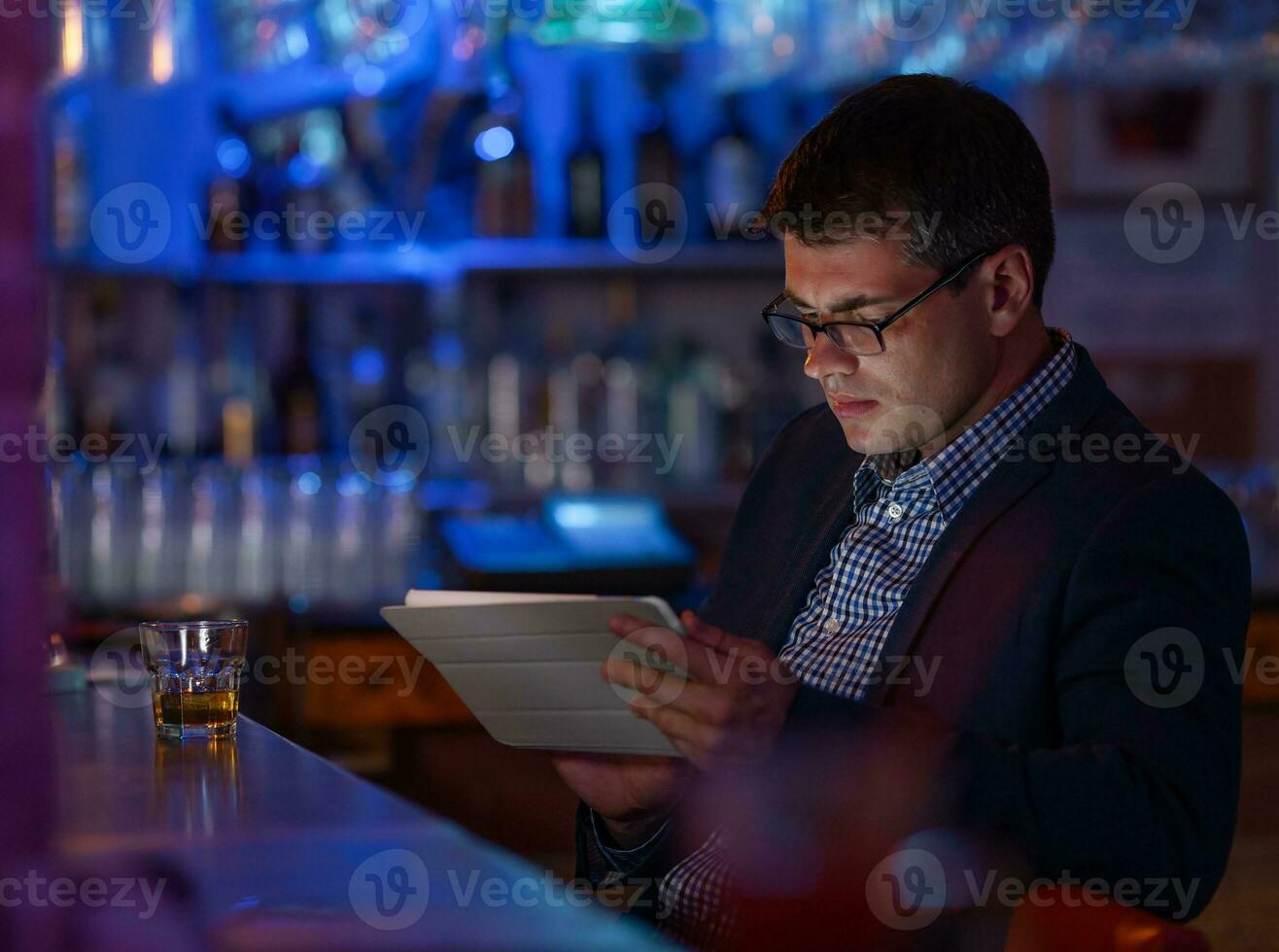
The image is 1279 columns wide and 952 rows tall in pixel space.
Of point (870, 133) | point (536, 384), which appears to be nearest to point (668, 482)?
point (536, 384)

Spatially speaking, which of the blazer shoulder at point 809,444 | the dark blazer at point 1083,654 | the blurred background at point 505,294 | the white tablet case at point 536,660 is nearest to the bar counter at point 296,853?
the white tablet case at point 536,660

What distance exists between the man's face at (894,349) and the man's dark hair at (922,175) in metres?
0.02

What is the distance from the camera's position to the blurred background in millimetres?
2854

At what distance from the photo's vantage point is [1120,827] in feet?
3.59

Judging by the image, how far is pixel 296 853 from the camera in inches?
32.1

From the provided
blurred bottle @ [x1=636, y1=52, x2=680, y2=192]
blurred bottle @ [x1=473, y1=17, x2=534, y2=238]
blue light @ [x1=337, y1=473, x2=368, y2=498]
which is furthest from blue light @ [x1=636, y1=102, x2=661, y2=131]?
blue light @ [x1=337, y1=473, x2=368, y2=498]

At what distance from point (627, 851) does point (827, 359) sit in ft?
1.67

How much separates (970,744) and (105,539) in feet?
7.86

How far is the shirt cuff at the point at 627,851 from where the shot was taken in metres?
1.44
